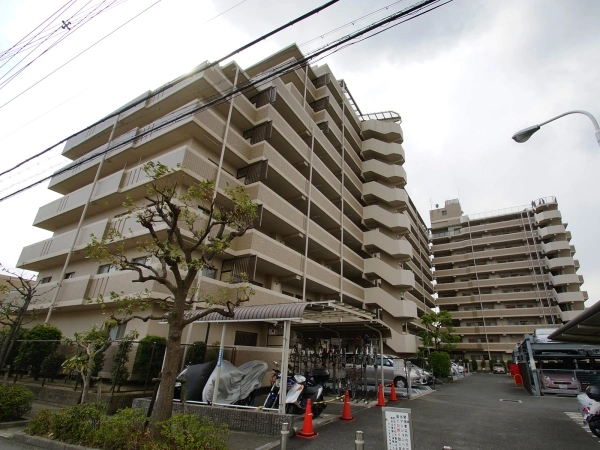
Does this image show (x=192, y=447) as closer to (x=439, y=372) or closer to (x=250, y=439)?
(x=250, y=439)

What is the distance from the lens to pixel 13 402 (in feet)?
26.0

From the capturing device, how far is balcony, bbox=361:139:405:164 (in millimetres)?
32588

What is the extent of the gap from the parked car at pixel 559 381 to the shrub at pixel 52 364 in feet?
71.6

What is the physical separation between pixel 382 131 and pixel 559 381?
82.2 feet

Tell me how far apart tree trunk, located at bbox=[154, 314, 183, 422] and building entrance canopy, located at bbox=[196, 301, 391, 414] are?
214 centimetres

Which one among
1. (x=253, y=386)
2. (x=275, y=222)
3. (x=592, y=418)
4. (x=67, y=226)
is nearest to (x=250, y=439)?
(x=253, y=386)

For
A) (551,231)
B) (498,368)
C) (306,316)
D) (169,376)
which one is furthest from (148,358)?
(551,231)

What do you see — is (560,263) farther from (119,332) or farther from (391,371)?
(119,332)

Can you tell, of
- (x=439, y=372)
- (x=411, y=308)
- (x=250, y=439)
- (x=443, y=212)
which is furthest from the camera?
(x=443, y=212)

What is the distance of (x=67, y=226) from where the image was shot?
20672 mm

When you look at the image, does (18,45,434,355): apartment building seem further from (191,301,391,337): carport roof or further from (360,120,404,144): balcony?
(191,301,391,337): carport roof

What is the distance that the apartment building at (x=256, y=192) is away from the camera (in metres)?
15.6

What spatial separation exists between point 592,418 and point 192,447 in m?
8.73

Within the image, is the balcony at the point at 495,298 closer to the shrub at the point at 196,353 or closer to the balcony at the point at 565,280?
the balcony at the point at 565,280
